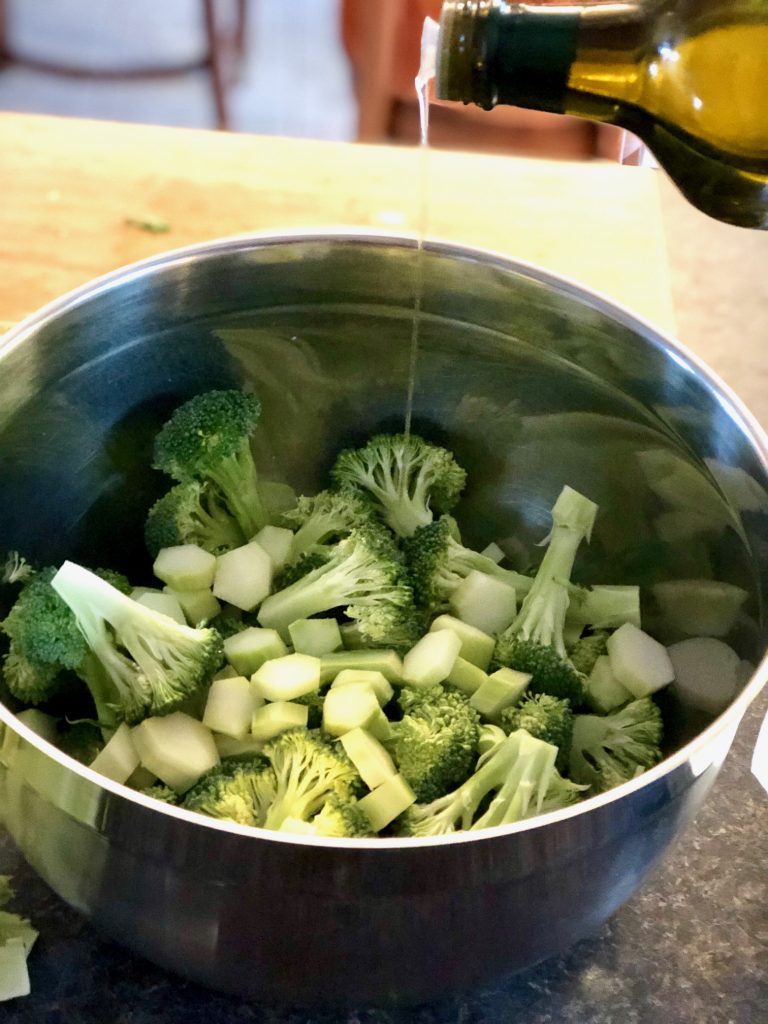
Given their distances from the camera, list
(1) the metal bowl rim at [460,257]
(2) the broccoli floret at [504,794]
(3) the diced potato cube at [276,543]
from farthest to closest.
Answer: (3) the diced potato cube at [276,543] → (2) the broccoli floret at [504,794] → (1) the metal bowl rim at [460,257]

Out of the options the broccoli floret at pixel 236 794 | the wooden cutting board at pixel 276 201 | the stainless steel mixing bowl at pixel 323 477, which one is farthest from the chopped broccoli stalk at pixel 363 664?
the wooden cutting board at pixel 276 201

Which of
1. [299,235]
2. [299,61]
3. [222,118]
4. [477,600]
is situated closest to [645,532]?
[477,600]

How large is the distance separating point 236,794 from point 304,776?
48 millimetres

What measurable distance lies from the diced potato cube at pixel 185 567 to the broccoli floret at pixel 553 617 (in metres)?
0.26

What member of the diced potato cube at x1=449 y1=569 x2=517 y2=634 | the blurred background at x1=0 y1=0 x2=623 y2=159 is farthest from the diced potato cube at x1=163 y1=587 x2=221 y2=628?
the blurred background at x1=0 y1=0 x2=623 y2=159

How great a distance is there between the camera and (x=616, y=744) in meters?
0.84

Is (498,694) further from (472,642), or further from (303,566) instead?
(303,566)

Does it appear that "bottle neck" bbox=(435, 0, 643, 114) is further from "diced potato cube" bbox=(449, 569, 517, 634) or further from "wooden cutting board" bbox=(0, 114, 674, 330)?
"wooden cutting board" bbox=(0, 114, 674, 330)

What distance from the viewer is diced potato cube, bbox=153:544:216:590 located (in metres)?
0.92

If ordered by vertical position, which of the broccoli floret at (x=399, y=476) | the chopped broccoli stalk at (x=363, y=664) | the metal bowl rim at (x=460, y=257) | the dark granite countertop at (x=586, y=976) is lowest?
the dark granite countertop at (x=586, y=976)

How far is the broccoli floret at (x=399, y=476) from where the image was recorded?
100 centimetres

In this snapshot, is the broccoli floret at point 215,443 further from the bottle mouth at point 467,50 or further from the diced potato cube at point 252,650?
the bottle mouth at point 467,50

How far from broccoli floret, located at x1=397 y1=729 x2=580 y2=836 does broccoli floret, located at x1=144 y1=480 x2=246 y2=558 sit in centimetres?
33

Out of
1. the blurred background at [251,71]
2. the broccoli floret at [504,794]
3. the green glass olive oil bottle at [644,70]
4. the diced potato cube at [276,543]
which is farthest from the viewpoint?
the blurred background at [251,71]
